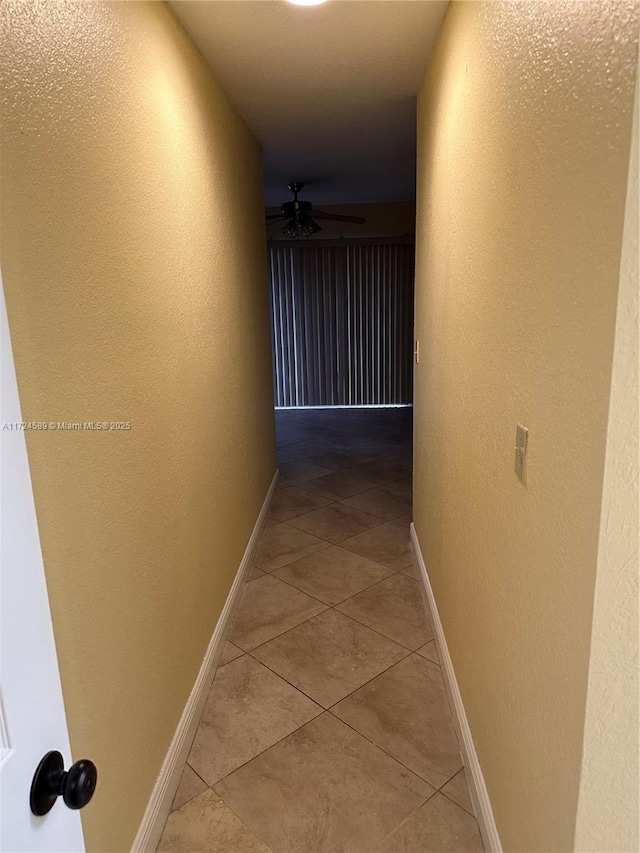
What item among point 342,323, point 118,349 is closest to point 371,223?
point 342,323

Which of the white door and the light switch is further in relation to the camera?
the light switch

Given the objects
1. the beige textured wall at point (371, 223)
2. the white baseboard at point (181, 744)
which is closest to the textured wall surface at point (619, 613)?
the white baseboard at point (181, 744)

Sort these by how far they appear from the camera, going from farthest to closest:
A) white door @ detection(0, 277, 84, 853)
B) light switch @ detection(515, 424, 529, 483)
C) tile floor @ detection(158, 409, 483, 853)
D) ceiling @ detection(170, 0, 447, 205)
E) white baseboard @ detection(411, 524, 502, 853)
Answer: ceiling @ detection(170, 0, 447, 205) → tile floor @ detection(158, 409, 483, 853) → white baseboard @ detection(411, 524, 502, 853) → light switch @ detection(515, 424, 529, 483) → white door @ detection(0, 277, 84, 853)

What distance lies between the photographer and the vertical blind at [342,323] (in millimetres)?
6805

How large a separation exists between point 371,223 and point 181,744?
6150 millimetres

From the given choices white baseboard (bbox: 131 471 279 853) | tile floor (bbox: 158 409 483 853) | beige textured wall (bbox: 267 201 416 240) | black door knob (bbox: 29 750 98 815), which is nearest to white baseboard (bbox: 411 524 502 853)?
tile floor (bbox: 158 409 483 853)

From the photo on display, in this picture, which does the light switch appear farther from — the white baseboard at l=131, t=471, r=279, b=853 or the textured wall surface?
the white baseboard at l=131, t=471, r=279, b=853

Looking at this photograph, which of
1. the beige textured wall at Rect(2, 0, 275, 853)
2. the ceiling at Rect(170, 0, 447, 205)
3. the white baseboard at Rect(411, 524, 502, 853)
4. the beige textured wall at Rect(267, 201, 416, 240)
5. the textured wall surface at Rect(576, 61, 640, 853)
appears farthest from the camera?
the beige textured wall at Rect(267, 201, 416, 240)

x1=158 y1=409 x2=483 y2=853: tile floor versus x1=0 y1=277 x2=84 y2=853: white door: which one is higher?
x1=0 y1=277 x2=84 y2=853: white door

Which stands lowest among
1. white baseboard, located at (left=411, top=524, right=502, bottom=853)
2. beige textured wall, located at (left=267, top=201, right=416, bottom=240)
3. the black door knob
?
white baseboard, located at (left=411, top=524, right=502, bottom=853)

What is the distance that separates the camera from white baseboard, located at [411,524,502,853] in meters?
1.37

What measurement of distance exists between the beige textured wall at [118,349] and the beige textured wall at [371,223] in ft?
14.8

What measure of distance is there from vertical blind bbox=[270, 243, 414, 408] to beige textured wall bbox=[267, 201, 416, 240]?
16 cm

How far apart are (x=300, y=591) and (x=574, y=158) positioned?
2.38 metres
